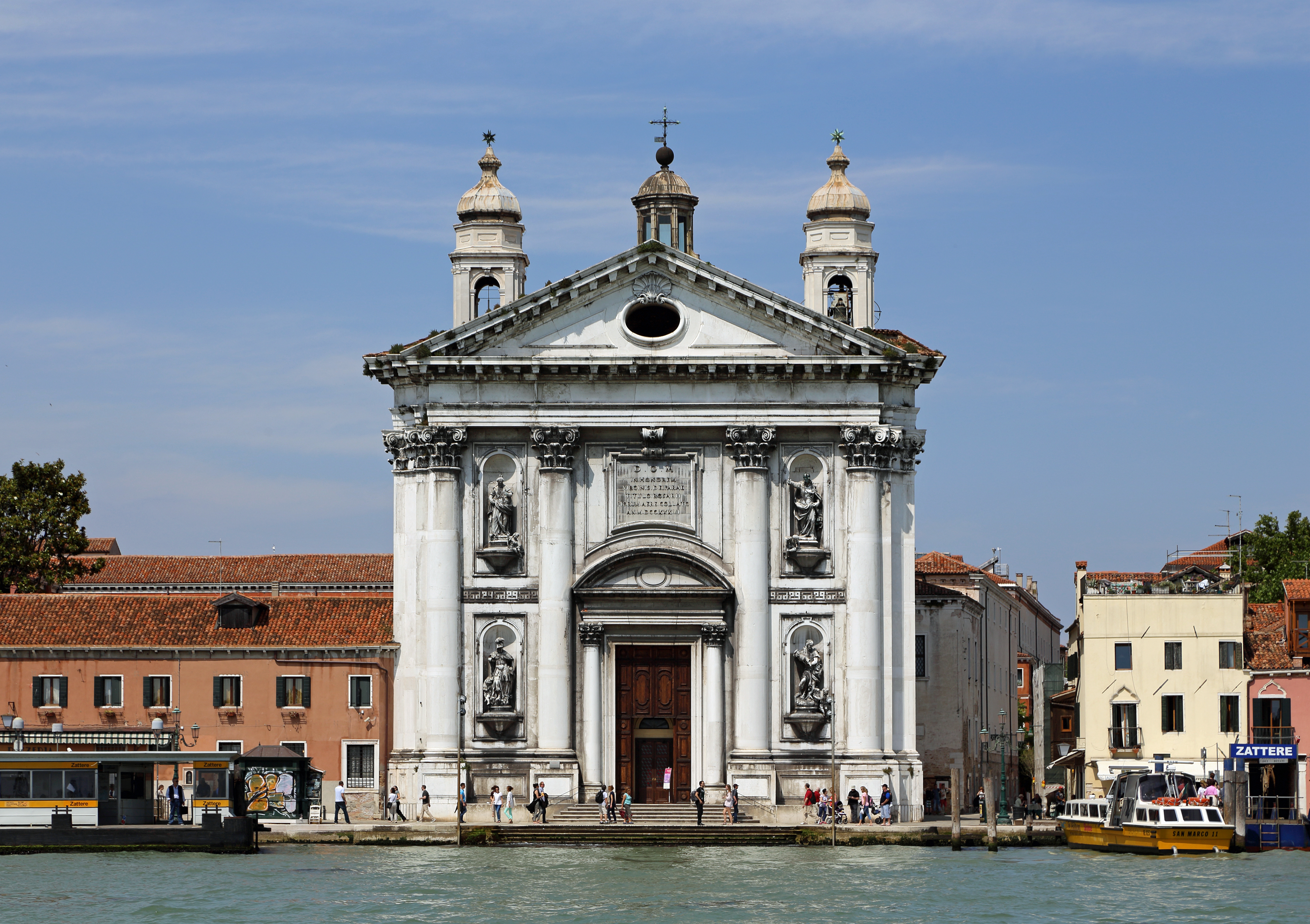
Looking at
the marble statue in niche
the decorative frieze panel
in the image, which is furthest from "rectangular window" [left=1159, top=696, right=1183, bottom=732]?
the decorative frieze panel

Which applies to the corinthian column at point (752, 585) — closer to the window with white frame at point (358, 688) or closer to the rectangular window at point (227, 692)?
the window with white frame at point (358, 688)

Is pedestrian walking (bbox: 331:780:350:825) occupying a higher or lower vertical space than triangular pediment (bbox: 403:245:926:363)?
lower

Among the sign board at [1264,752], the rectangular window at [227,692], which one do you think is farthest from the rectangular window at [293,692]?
the sign board at [1264,752]

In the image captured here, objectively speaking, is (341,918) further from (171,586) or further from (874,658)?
(171,586)

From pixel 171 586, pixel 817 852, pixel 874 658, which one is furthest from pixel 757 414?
pixel 171 586

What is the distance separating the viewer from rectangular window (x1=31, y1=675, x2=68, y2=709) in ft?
183

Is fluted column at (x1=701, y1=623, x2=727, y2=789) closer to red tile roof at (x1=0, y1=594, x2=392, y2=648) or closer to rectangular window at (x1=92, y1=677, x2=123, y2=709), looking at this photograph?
red tile roof at (x1=0, y1=594, x2=392, y2=648)

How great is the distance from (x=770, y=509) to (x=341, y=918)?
18.4 metres

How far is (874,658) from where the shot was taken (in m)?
53.6

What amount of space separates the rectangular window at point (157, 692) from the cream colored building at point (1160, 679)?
20827 mm

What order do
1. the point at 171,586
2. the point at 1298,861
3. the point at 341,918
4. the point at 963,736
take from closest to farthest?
1. the point at 341,918
2. the point at 1298,861
3. the point at 963,736
4. the point at 171,586

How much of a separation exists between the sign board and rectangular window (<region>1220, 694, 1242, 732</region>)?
83cm

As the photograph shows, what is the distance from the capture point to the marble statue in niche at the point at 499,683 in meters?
→ 53.8

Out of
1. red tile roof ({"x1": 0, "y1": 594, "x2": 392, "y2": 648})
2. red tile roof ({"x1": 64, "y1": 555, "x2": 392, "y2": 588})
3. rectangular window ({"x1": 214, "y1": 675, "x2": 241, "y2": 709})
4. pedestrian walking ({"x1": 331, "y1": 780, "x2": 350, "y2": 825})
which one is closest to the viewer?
pedestrian walking ({"x1": 331, "y1": 780, "x2": 350, "y2": 825})
